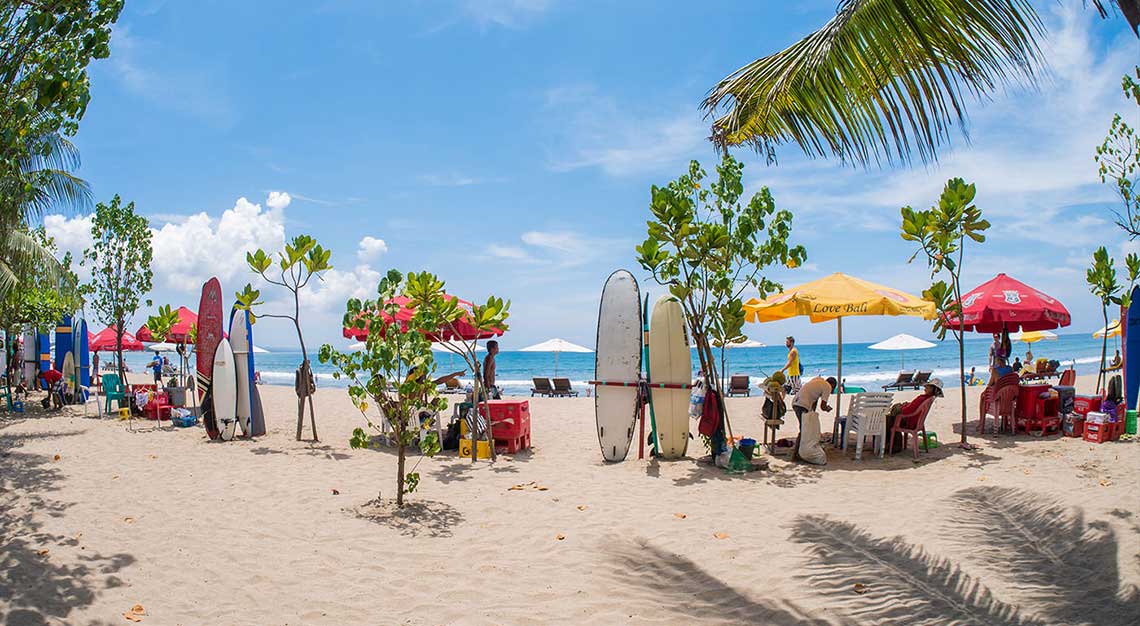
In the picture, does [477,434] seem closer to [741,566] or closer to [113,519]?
[113,519]

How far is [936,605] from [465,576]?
2.96 metres

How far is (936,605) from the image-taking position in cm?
417

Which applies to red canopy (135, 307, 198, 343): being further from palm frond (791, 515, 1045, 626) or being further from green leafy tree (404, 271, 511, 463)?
palm frond (791, 515, 1045, 626)

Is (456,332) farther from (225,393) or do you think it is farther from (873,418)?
(873,418)

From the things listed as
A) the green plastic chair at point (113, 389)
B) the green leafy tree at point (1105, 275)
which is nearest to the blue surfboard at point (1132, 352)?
the green leafy tree at point (1105, 275)

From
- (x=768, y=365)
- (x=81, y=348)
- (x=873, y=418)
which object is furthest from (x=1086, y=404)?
(x=768, y=365)

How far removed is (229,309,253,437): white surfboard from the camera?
10633mm

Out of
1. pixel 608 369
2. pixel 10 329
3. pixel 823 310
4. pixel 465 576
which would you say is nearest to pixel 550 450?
pixel 608 369

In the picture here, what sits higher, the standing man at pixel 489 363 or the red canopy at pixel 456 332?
the red canopy at pixel 456 332

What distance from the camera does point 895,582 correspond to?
14.8 ft

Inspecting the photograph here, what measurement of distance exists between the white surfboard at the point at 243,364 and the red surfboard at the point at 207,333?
38 cm

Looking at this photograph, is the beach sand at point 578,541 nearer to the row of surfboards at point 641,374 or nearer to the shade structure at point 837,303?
the row of surfboards at point 641,374

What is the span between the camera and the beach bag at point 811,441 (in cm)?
834

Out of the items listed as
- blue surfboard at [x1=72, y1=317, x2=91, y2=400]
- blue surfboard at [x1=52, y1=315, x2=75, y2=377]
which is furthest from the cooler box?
blue surfboard at [x1=52, y1=315, x2=75, y2=377]
